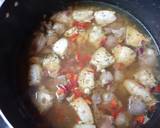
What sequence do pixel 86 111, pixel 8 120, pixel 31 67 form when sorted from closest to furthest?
pixel 8 120 → pixel 86 111 → pixel 31 67

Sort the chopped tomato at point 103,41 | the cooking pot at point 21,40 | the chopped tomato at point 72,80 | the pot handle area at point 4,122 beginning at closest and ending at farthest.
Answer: the pot handle area at point 4,122
the cooking pot at point 21,40
the chopped tomato at point 72,80
the chopped tomato at point 103,41

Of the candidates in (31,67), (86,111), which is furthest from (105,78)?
(31,67)

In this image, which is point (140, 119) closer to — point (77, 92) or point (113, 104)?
point (113, 104)

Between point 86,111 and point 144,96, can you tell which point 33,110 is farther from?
point 144,96

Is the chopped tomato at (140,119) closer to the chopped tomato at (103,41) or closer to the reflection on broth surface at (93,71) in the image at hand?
the reflection on broth surface at (93,71)

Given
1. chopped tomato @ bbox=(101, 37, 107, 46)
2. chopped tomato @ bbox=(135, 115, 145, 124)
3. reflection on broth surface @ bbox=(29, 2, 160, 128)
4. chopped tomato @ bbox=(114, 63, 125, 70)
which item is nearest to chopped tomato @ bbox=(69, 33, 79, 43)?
reflection on broth surface @ bbox=(29, 2, 160, 128)

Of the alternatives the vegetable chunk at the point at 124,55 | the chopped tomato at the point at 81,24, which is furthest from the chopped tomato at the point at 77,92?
the chopped tomato at the point at 81,24

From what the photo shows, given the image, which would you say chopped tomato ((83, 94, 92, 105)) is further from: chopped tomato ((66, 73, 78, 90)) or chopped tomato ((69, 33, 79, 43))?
chopped tomato ((69, 33, 79, 43))
